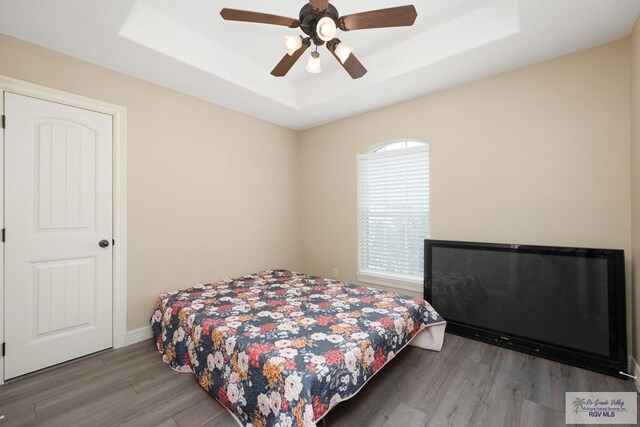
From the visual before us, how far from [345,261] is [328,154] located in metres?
1.52

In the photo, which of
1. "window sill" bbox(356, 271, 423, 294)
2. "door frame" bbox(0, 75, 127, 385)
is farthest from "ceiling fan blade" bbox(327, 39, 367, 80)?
"window sill" bbox(356, 271, 423, 294)

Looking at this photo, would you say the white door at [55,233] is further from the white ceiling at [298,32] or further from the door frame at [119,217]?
the white ceiling at [298,32]

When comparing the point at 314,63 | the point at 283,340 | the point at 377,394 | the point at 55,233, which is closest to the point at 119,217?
the point at 55,233

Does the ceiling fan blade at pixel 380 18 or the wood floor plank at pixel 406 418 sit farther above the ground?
the ceiling fan blade at pixel 380 18

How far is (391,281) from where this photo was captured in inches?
131

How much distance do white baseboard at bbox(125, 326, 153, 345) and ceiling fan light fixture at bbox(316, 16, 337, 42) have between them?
2944mm

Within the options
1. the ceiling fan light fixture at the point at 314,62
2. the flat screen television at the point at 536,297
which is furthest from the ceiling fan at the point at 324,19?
the flat screen television at the point at 536,297

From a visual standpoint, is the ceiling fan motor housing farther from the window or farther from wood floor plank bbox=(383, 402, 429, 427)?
wood floor plank bbox=(383, 402, 429, 427)

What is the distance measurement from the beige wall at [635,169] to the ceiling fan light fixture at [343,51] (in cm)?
197

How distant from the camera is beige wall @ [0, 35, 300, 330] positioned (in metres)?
2.40

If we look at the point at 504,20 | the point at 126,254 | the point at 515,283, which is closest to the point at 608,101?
the point at 504,20

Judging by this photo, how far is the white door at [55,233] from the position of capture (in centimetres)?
204

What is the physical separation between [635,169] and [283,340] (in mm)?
2713

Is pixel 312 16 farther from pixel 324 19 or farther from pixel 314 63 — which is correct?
pixel 314 63
